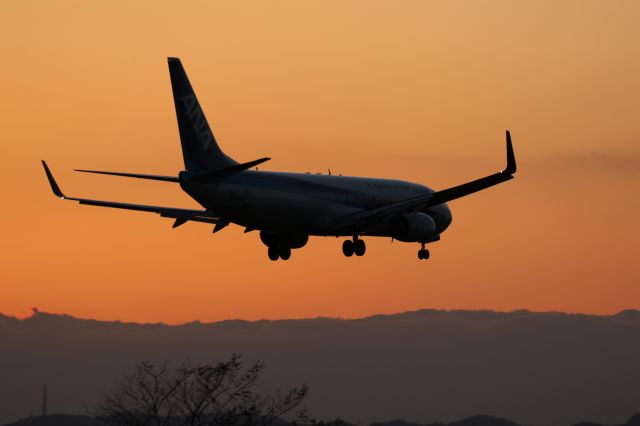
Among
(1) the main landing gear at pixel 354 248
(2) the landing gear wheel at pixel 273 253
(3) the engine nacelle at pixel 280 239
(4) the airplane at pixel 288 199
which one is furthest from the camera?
(2) the landing gear wheel at pixel 273 253

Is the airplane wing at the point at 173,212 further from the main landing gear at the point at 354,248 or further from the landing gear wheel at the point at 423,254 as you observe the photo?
the landing gear wheel at the point at 423,254

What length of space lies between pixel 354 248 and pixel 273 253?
498 cm

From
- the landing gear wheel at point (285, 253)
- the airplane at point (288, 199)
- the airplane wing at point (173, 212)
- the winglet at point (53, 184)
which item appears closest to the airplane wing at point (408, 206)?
the airplane at point (288, 199)

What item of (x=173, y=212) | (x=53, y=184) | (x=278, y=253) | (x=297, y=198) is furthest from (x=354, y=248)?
(x=53, y=184)

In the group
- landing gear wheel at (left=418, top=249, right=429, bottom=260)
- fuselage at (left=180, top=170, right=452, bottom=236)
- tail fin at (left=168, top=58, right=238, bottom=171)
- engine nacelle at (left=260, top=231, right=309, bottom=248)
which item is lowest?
landing gear wheel at (left=418, top=249, right=429, bottom=260)

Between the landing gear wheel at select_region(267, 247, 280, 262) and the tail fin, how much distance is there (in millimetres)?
10353

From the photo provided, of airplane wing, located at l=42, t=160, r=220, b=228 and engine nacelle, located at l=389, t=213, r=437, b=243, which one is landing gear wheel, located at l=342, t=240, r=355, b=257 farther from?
airplane wing, located at l=42, t=160, r=220, b=228

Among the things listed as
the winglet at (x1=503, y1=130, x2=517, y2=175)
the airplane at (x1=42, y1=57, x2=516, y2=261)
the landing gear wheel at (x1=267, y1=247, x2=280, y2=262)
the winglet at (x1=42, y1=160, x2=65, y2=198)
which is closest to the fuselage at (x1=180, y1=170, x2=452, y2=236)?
the airplane at (x1=42, y1=57, x2=516, y2=261)

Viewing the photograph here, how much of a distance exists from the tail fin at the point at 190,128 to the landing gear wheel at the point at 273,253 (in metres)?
10.4

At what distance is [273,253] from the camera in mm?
86938

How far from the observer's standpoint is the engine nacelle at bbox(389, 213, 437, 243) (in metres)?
86.4

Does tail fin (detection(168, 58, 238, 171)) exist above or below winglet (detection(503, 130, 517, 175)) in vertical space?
above

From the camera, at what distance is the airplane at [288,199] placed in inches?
3034

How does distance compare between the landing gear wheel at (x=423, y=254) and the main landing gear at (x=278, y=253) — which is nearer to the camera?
the main landing gear at (x=278, y=253)
